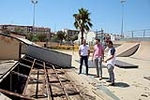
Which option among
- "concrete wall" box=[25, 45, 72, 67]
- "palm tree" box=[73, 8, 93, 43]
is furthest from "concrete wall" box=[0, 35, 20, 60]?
"palm tree" box=[73, 8, 93, 43]

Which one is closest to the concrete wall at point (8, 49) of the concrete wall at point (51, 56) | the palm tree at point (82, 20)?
the concrete wall at point (51, 56)

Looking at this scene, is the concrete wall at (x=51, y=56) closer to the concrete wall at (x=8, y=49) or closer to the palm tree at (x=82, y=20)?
the concrete wall at (x=8, y=49)

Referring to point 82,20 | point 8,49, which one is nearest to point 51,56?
point 8,49

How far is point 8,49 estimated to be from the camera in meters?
15.2

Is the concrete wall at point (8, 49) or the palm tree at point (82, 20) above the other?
the palm tree at point (82, 20)

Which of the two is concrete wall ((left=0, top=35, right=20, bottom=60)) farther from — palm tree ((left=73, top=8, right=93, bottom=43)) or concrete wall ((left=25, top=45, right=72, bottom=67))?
palm tree ((left=73, top=8, right=93, bottom=43))

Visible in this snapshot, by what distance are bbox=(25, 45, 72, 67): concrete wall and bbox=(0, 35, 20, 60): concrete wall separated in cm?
177

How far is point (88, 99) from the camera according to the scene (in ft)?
22.4

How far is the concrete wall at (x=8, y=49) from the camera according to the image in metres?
14.9

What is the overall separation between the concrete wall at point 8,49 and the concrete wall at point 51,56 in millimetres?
1769

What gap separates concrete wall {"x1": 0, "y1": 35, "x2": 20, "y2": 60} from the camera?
14932 millimetres

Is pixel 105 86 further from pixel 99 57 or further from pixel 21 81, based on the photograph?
pixel 21 81

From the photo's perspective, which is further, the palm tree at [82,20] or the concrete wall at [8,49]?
the palm tree at [82,20]

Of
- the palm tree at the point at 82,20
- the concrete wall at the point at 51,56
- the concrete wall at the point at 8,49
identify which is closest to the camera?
the concrete wall at the point at 8,49
